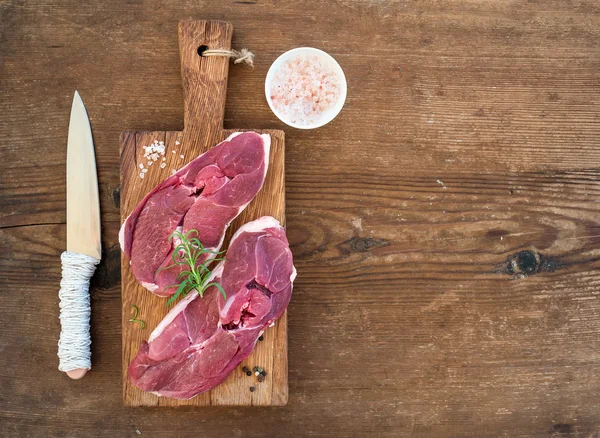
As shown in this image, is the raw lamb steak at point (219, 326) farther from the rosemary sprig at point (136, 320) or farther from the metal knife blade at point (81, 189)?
the metal knife blade at point (81, 189)

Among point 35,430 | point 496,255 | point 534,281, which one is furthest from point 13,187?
point 534,281

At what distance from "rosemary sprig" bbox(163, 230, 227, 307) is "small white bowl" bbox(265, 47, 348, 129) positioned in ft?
2.19

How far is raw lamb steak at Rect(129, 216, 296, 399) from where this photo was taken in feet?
6.52

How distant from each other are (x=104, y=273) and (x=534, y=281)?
2109mm

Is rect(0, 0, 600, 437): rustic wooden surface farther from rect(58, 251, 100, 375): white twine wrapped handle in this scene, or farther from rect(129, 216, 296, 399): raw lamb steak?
rect(129, 216, 296, 399): raw lamb steak

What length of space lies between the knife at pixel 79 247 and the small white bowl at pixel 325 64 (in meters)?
0.89

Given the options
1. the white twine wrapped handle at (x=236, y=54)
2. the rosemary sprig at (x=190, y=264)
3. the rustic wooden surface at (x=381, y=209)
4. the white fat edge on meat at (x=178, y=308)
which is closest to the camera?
the rosemary sprig at (x=190, y=264)

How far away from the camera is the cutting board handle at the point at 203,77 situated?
84.2 inches

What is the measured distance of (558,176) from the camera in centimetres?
235

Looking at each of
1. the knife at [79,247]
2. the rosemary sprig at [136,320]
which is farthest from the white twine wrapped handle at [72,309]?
the rosemary sprig at [136,320]

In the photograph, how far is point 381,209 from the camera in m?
2.30

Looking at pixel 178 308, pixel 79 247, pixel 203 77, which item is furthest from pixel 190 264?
pixel 203 77

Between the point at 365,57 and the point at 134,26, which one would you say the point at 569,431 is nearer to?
the point at 365,57

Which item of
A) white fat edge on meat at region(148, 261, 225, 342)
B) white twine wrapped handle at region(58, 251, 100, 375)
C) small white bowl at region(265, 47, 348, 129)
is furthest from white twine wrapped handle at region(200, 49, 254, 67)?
white twine wrapped handle at region(58, 251, 100, 375)
